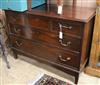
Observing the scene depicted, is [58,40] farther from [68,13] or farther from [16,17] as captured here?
[16,17]

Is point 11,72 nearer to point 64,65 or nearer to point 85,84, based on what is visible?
point 64,65

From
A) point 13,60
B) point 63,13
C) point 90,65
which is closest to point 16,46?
point 13,60

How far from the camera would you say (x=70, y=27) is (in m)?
1.44

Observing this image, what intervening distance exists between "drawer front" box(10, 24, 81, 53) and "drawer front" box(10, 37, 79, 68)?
2.7 inches

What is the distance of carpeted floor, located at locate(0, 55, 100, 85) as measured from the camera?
5.84ft

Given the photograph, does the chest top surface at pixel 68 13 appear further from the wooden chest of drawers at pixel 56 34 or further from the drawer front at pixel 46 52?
the drawer front at pixel 46 52

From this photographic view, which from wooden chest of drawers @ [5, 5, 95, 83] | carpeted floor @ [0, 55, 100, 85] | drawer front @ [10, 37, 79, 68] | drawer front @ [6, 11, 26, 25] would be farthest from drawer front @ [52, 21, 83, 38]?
carpeted floor @ [0, 55, 100, 85]

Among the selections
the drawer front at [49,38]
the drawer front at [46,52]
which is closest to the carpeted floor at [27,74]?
the drawer front at [46,52]

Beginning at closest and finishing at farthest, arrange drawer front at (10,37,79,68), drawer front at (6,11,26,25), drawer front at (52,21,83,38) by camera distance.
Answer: drawer front at (52,21,83,38)
drawer front at (10,37,79,68)
drawer front at (6,11,26,25)

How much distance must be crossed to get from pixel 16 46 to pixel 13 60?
0.26 metres

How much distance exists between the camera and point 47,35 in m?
1.65

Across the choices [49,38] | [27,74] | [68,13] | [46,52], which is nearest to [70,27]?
[68,13]

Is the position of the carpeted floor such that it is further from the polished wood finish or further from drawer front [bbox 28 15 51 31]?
drawer front [bbox 28 15 51 31]

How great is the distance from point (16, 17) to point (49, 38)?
495 mm
